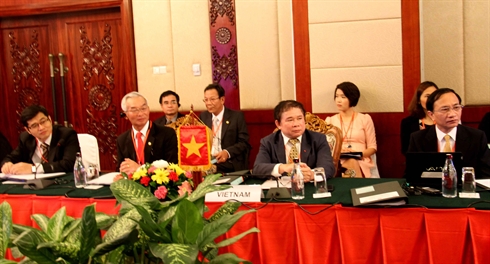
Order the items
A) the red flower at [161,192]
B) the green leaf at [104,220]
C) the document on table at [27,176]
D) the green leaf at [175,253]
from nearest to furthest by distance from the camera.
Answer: the green leaf at [175,253], the green leaf at [104,220], the red flower at [161,192], the document on table at [27,176]

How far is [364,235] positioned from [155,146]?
5.72 feet

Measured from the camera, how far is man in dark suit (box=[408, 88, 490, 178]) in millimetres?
2770

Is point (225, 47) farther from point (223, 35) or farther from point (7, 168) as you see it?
point (7, 168)

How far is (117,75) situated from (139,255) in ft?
16.2

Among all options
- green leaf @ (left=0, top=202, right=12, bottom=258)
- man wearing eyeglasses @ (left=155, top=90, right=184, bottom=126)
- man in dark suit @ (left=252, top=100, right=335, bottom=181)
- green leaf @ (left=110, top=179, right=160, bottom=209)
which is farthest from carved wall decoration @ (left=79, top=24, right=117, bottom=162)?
green leaf @ (left=0, top=202, right=12, bottom=258)

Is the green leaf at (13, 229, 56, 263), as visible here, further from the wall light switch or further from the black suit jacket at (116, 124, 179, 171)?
the wall light switch

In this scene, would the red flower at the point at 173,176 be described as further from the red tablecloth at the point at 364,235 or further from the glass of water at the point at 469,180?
the glass of water at the point at 469,180

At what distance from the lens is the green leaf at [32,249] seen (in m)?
0.95

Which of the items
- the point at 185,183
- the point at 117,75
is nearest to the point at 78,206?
the point at 185,183

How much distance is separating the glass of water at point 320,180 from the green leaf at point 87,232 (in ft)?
5.66

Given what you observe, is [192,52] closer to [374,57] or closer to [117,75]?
[117,75]

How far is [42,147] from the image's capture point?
3.74 metres

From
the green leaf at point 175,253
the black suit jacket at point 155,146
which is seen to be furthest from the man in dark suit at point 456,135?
the green leaf at point 175,253

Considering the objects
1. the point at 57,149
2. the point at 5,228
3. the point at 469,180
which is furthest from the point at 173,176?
the point at 57,149
